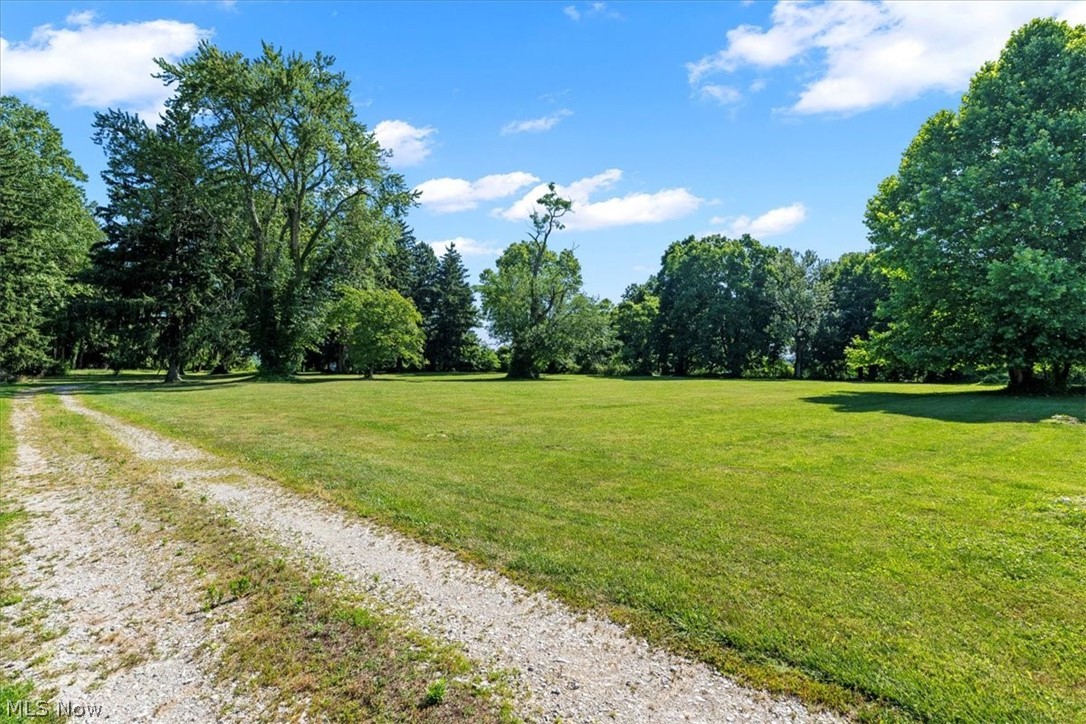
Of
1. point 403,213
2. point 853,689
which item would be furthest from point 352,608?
point 403,213

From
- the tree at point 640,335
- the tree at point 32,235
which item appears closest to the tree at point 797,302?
the tree at point 640,335

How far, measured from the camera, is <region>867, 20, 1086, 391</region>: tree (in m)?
17.2

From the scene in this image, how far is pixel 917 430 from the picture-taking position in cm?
1149

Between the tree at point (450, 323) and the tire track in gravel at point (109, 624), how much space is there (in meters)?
52.4

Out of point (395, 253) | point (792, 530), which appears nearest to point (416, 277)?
point (395, 253)

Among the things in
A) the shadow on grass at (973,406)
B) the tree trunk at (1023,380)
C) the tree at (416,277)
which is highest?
the tree at (416,277)

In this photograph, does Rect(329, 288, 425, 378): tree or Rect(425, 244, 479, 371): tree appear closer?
Rect(329, 288, 425, 378): tree

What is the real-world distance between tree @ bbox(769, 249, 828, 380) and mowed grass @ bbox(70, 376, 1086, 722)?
3681 cm

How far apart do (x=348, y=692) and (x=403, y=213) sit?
1273 inches

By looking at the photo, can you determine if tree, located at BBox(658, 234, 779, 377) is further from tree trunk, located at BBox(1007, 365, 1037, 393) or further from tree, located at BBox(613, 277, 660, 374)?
tree trunk, located at BBox(1007, 365, 1037, 393)

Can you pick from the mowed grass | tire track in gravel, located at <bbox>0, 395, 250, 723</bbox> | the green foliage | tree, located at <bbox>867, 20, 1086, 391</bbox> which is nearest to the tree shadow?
the mowed grass

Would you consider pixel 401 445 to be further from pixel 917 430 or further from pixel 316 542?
pixel 917 430

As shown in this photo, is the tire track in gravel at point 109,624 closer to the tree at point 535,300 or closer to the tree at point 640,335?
the tree at point 535,300

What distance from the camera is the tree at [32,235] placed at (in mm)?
25109
